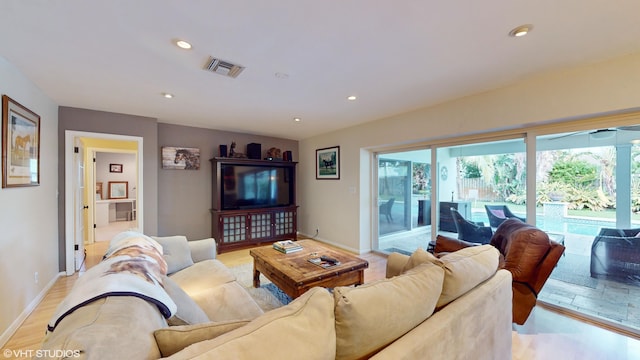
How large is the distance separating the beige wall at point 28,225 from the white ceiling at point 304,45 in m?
0.21

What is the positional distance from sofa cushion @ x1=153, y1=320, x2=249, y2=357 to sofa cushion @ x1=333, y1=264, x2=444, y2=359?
0.41 metres

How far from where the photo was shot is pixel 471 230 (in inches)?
123

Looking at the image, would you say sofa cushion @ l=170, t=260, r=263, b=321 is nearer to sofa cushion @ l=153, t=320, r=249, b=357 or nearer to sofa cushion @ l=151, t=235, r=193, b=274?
sofa cushion @ l=151, t=235, r=193, b=274

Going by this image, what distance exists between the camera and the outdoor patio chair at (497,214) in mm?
2924

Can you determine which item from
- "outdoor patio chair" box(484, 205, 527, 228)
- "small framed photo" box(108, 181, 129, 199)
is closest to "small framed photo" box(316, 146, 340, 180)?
"outdoor patio chair" box(484, 205, 527, 228)

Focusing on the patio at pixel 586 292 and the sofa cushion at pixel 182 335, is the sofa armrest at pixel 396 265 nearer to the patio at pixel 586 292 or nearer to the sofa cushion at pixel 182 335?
the sofa cushion at pixel 182 335

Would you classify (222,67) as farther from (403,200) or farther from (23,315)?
(403,200)

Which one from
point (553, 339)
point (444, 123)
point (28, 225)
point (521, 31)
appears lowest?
point (553, 339)

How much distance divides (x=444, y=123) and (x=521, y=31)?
Result: 4.98ft

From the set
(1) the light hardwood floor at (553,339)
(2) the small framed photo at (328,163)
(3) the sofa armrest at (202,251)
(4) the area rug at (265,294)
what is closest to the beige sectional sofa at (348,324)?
(1) the light hardwood floor at (553,339)

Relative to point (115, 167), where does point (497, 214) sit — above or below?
below

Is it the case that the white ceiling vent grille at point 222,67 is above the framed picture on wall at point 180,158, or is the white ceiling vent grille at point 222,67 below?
above

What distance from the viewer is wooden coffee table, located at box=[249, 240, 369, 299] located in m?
2.17

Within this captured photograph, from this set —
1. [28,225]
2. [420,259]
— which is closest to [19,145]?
[28,225]
